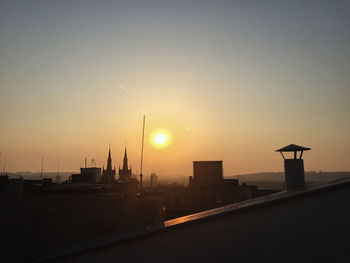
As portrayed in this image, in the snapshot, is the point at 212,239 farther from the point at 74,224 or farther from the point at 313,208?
the point at 74,224

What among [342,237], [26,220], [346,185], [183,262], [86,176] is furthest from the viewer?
[86,176]

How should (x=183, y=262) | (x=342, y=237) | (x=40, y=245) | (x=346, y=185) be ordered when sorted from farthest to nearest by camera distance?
(x=40, y=245), (x=346, y=185), (x=183, y=262), (x=342, y=237)

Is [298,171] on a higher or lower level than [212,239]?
higher

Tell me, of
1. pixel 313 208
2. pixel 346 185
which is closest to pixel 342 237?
pixel 313 208

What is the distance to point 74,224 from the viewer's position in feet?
54.5

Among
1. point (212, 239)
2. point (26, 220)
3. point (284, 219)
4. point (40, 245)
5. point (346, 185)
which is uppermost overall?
point (346, 185)

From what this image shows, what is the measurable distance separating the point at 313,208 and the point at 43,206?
16757 mm

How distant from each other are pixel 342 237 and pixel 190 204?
24.0 meters

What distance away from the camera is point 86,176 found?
54.8m

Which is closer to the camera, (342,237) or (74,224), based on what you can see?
(342,237)

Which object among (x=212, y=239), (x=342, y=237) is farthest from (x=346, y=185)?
(x=212, y=239)

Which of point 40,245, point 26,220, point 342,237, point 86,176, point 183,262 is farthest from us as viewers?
point 86,176

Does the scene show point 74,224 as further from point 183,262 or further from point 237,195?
point 237,195

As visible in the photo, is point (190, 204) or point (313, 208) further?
point (190, 204)
